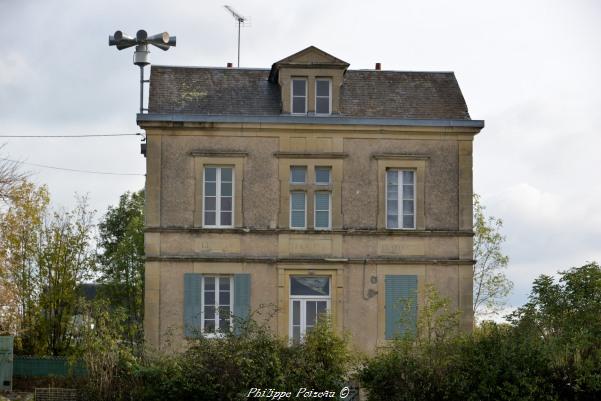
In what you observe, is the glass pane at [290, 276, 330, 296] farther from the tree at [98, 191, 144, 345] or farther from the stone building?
the tree at [98, 191, 144, 345]

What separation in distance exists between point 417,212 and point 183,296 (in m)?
6.77

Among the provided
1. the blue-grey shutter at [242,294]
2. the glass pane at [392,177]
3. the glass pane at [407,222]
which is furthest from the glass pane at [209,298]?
the glass pane at [392,177]

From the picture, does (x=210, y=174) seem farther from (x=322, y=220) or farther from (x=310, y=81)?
(x=310, y=81)

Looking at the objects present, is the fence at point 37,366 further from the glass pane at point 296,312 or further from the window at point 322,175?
the window at point 322,175

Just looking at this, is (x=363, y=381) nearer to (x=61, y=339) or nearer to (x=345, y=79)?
(x=345, y=79)

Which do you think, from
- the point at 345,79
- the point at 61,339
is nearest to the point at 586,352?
the point at 345,79

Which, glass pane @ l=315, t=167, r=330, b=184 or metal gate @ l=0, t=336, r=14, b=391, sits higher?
glass pane @ l=315, t=167, r=330, b=184

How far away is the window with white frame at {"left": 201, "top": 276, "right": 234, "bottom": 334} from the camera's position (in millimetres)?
31938

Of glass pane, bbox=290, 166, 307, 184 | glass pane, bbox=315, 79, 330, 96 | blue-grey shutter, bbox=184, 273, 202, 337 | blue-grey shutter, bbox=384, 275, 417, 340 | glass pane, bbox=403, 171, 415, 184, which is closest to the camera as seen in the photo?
blue-grey shutter, bbox=184, 273, 202, 337

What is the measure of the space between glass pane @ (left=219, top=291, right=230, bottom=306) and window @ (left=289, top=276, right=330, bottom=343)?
170cm

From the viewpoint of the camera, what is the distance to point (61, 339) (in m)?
38.2

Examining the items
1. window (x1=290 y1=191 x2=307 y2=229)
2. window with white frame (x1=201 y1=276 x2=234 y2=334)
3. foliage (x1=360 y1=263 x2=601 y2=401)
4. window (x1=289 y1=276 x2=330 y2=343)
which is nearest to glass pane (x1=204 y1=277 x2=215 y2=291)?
window with white frame (x1=201 y1=276 x2=234 y2=334)

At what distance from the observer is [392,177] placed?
33.2 m

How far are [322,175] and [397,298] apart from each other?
3928 mm
